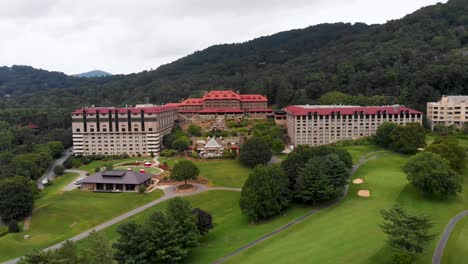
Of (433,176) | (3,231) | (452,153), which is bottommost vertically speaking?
(3,231)

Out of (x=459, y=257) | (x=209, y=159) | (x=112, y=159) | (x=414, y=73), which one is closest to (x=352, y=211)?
(x=459, y=257)

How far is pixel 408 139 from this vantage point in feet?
240

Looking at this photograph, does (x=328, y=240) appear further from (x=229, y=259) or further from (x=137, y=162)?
(x=137, y=162)

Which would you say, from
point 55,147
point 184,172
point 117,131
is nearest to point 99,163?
point 117,131

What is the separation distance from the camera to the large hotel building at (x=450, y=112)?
90750 mm

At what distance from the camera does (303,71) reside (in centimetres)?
16325

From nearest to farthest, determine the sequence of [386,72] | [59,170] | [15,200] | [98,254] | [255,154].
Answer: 1. [98,254]
2. [15,200]
3. [255,154]
4. [59,170]
5. [386,72]

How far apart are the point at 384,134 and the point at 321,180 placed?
35.4 metres

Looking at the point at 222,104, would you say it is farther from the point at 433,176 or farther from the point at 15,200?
the point at 433,176

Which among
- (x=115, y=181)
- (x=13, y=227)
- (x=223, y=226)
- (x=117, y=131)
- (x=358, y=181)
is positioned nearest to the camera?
(x=223, y=226)

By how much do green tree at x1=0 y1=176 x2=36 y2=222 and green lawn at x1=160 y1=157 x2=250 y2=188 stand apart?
103ft

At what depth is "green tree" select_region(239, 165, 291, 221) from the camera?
50.7 metres

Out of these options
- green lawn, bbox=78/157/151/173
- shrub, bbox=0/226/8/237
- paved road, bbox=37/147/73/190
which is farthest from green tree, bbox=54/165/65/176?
shrub, bbox=0/226/8/237

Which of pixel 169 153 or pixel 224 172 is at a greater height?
pixel 169 153
